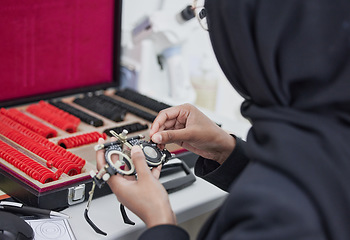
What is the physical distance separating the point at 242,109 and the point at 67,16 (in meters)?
0.80

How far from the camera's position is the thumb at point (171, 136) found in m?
0.85

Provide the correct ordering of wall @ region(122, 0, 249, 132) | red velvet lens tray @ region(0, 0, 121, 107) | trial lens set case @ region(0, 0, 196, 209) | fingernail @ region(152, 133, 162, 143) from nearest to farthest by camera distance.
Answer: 1. fingernail @ region(152, 133, 162, 143)
2. trial lens set case @ region(0, 0, 196, 209)
3. red velvet lens tray @ region(0, 0, 121, 107)
4. wall @ region(122, 0, 249, 132)

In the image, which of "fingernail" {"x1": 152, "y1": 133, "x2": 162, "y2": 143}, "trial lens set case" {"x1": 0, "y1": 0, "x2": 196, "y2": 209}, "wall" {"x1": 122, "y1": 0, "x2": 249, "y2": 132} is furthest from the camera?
"wall" {"x1": 122, "y1": 0, "x2": 249, "y2": 132}

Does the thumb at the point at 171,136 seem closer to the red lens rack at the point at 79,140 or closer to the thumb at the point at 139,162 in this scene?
the thumb at the point at 139,162

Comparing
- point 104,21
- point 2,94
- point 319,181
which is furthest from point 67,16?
point 319,181

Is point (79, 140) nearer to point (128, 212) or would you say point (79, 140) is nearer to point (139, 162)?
point (128, 212)

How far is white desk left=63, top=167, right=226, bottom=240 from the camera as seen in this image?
35.4 inches

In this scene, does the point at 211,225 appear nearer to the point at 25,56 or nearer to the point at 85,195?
the point at 85,195

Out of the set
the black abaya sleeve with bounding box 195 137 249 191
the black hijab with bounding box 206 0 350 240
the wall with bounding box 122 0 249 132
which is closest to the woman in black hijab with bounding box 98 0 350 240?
the black hijab with bounding box 206 0 350 240

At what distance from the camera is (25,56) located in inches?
52.1

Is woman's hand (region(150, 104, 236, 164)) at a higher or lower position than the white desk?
higher

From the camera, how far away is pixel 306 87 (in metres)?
0.64

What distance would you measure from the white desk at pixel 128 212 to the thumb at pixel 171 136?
0.55ft

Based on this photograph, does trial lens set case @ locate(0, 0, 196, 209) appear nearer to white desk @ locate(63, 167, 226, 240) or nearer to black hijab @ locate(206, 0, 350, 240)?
white desk @ locate(63, 167, 226, 240)
